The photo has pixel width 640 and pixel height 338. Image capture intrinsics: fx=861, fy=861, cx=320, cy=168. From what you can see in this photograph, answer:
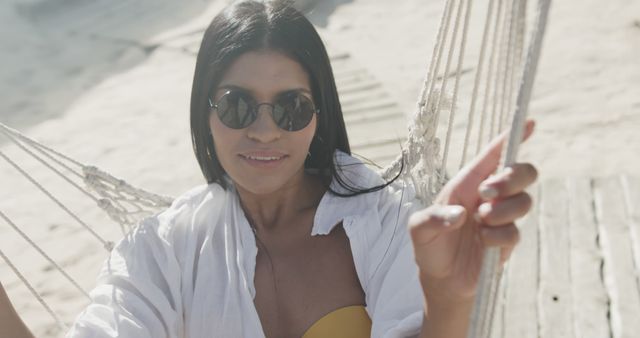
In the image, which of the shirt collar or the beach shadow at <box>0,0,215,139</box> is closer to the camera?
the shirt collar

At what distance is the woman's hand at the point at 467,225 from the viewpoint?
33.2 inches

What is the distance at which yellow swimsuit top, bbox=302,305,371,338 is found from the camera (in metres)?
1.34

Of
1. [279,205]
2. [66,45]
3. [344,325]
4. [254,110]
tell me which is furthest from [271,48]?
[66,45]

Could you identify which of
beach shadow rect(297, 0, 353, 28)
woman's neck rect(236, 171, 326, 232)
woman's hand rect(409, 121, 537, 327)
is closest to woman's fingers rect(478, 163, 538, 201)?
woman's hand rect(409, 121, 537, 327)

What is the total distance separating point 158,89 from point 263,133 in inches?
144

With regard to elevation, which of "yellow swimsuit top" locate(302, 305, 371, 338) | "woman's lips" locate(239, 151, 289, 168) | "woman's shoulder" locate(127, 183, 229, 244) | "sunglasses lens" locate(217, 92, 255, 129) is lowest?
"yellow swimsuit top" locate(302, 305, 371, 338)

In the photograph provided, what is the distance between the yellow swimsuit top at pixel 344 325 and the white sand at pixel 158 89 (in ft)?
5.27

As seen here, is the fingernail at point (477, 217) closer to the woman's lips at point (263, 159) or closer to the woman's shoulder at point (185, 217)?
the woman's lips at point (263, 159)

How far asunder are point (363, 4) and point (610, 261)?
12.3 feet

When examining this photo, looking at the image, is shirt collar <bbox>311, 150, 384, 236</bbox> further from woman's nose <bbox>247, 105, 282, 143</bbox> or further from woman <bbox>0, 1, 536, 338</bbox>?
woman's nose <bbox>247, 105, 282, 143</bbox>

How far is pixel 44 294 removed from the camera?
2961mm

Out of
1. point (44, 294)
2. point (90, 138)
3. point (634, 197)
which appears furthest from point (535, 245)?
point (90, 138)

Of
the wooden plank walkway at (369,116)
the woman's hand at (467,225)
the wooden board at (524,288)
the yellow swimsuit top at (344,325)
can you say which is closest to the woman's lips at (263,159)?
the yellow swimsuit top at (344,325)

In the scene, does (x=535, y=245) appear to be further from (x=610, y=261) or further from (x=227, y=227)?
(x=227, y=227)
